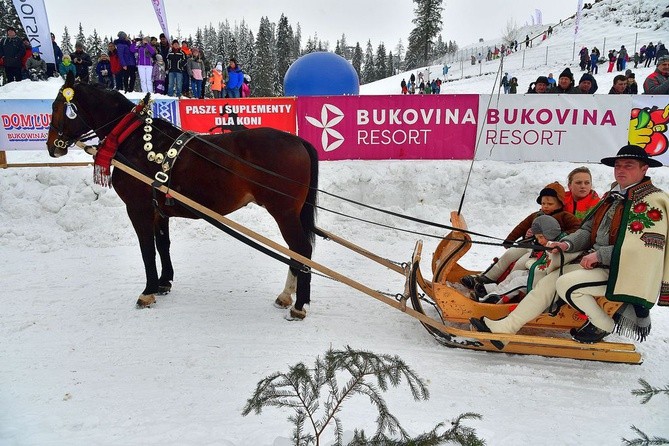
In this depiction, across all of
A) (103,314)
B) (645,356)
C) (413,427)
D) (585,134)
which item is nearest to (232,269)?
(103,314)

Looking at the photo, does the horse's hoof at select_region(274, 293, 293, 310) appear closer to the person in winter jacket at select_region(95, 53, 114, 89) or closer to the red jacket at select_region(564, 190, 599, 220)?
the red jacket at select_region(564, 190, 599, 220)

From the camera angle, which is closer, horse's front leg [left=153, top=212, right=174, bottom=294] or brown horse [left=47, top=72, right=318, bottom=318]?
brown horse [left=47, top=72, right=318, bottom=318]

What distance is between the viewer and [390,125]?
8.08 m

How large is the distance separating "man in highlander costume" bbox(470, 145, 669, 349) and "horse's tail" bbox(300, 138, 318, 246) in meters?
1.94

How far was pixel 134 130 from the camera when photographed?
14.5 feet

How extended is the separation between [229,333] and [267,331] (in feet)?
1.13

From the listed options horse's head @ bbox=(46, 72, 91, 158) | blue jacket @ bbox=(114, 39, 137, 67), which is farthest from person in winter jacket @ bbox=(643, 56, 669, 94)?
blue jacket @ bbox=(114, 39, 137, 67)

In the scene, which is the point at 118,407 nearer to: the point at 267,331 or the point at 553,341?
the point at 267,331

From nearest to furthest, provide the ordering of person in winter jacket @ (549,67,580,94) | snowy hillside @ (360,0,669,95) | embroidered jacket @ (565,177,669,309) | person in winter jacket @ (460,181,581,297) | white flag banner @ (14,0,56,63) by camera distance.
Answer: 1. embroidered jacket @ (565,177,669,309)
2. person in winter jacket @ (460,181,581,297)
3. person in winter jacket @ (549,67,580,94)
4. white flag banner @ (14,0,56,63)
5. snowy hillside @ (360,0,669,95)

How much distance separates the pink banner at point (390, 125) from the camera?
792 cm

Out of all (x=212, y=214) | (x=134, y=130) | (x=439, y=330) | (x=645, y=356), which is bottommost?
(x=645, y=356)

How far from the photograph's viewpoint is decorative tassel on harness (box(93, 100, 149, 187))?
14.0 ft

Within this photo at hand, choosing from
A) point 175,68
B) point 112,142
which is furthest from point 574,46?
point 112,142

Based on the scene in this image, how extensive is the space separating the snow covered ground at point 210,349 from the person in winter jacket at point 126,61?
660cm
